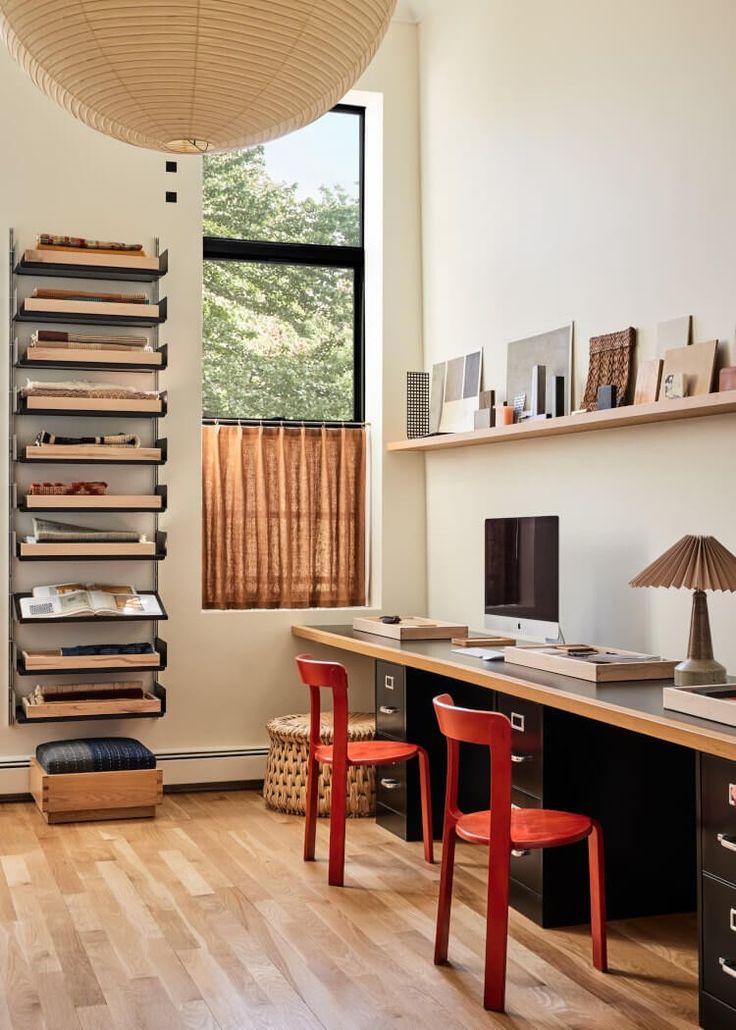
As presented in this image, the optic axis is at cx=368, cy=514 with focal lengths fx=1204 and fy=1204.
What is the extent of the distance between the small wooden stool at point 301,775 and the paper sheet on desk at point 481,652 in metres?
0.68

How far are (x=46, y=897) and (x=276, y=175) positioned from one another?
353cm

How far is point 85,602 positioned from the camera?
16.5ft

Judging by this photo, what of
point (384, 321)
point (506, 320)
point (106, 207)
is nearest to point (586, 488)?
point (506, 320)

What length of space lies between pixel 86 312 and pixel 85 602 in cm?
122

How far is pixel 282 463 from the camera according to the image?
223 inches

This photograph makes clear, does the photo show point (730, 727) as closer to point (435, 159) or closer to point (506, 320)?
point (506, 320)

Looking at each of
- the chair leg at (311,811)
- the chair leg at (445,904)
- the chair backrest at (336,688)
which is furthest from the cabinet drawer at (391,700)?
the chair leg at (445,904)

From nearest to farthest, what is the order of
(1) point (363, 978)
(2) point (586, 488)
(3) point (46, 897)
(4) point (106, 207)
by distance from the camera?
(1) point (363, 978), (3) point (46, 897), (2) point (586, 488), (4) point (106, 207)

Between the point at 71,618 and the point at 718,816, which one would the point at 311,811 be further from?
the point at 718,816

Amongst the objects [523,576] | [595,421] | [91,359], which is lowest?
[523,576]

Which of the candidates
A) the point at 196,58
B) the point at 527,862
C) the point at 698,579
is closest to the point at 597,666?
the point at 698,579

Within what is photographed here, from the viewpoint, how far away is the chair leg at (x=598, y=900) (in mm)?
3102

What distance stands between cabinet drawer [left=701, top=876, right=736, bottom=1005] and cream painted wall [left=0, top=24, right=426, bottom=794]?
117 inches

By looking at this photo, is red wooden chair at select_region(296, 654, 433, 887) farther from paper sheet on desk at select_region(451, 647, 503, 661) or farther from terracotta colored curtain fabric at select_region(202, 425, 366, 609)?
terracotta colored curtain fabric at select_region(202, 425, 366, 609)
